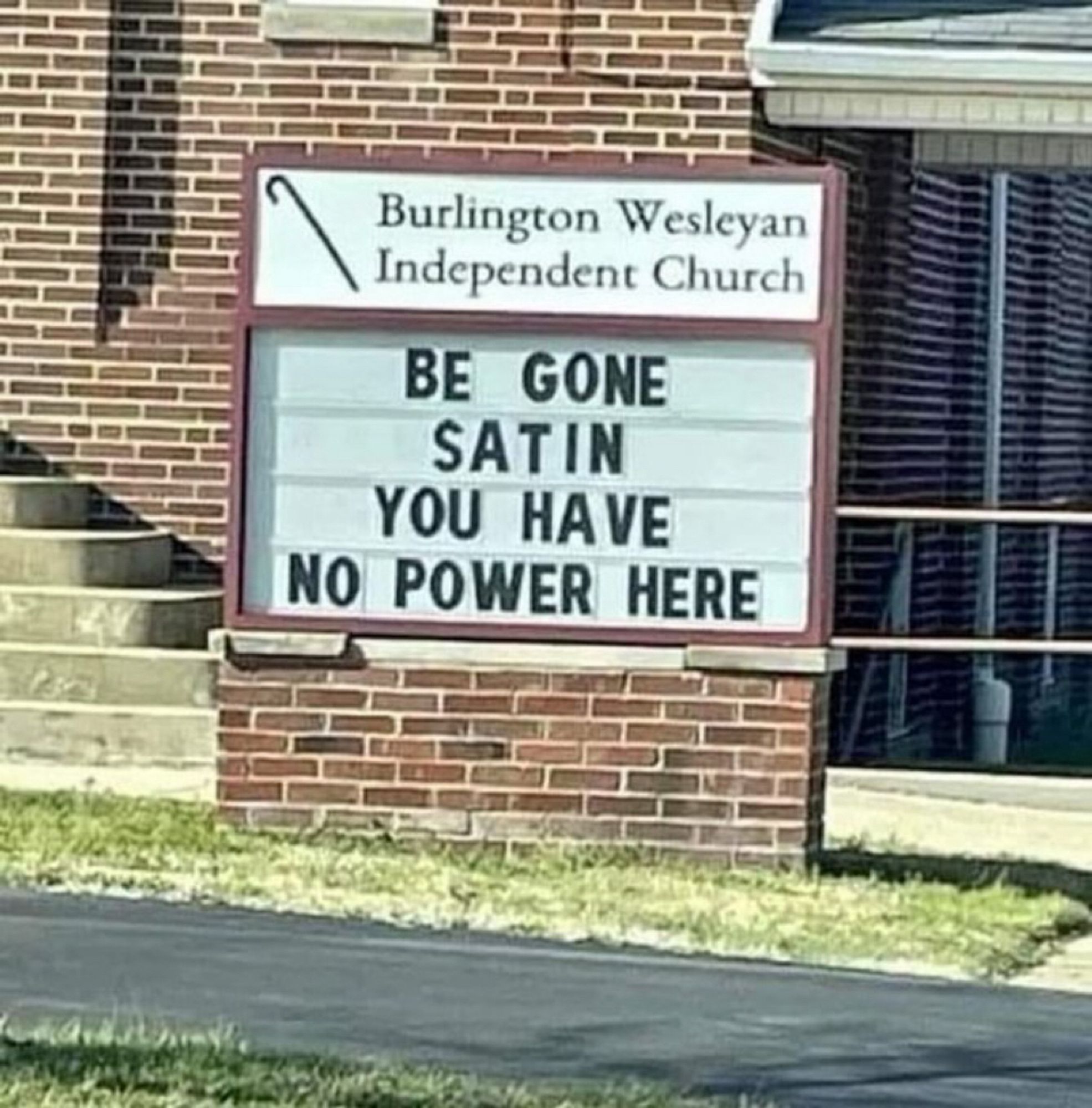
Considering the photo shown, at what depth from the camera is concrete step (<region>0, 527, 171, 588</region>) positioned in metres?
17.2

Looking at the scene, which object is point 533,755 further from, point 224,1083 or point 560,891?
point 224,1083

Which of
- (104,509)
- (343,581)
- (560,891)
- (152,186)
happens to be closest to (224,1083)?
(560,891)

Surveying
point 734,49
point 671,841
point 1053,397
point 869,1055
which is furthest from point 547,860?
point 1053,397

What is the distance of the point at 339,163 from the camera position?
13891mm

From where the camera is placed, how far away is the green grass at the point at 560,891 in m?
12.3

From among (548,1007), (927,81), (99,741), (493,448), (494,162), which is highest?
(927,81)

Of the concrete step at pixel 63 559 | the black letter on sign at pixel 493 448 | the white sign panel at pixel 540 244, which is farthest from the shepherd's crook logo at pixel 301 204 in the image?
the concrete step at pixel 63 559

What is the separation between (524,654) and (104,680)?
3251mm

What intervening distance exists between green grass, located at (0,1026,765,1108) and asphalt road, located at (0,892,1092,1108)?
30cm

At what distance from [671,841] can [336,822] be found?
48.2 inches

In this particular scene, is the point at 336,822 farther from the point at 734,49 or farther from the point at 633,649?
the point at 734,49

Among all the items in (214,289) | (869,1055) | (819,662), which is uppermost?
(214,289)

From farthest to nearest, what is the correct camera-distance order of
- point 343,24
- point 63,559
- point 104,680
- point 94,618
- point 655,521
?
point 343,24
point 63,559
point 94,618
point 104,680
point 655,521

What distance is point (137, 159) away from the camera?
18078 mm
